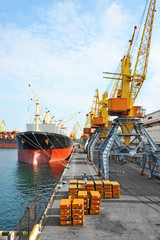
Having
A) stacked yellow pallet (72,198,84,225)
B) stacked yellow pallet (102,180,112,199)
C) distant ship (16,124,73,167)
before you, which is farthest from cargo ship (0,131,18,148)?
stacked yellow pallet (72,198,84,225)

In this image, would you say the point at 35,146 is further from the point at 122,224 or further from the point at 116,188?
the point at 122,224

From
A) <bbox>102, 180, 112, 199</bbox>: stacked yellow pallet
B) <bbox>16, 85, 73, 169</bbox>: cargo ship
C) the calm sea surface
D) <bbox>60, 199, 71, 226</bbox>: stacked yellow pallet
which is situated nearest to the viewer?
<bbox>60, 199, 71, 226</bbox>: stacked yellow pallet

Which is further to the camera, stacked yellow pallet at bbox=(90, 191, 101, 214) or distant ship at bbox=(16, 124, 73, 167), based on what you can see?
distant ship at bbox=(16, 124, 73, 167)

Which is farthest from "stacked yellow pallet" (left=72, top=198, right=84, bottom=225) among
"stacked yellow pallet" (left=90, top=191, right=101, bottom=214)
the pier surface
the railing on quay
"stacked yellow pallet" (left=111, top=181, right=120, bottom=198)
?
"stacked yellow pallet" (left=111, top=181, right=120, bottom=198)

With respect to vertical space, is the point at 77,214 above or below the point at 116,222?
above

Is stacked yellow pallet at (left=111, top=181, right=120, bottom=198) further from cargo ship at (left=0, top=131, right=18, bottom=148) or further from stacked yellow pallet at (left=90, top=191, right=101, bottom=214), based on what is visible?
cargo ship at (left=0, top=131, right=18, bottom=148)

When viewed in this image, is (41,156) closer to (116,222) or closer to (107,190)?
(107,190)

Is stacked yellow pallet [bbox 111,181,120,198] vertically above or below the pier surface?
above

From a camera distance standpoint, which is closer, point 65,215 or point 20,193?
point 65,215

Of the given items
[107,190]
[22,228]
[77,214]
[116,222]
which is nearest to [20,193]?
[107,190]

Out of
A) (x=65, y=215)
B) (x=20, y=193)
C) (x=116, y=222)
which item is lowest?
(x=20, y=193)

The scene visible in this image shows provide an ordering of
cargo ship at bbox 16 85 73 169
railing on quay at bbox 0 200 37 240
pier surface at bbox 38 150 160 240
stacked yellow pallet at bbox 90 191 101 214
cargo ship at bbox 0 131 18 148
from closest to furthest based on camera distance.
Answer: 1. railing on quay at bbox 0 200 37 240
2. pier surface at bbox 38 150 160 240
3. stacked yellow pallet at bbox 90 191 101 214
4. cargo ship at bbox 16 85 73 169
5. cargo ship at bbox 0 131 18 148

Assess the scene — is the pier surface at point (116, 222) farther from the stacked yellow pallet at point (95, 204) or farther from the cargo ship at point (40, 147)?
the cargo ship at point (40, 147)

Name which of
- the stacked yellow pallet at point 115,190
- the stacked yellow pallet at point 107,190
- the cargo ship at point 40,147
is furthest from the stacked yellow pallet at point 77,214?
the cargo ship at point 40,147
